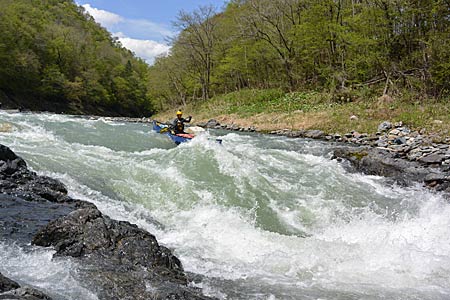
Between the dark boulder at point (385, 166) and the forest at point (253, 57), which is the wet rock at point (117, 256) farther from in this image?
the forest at point (253, 57)

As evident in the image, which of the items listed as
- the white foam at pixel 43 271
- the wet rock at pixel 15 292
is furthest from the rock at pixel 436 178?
the wet rock at pixel 15 292

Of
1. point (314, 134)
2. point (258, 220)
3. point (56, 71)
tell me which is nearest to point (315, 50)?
point (314, 134)

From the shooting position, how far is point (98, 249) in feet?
15.1

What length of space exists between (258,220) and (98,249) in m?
3.49

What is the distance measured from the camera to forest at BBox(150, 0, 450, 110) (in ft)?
64.2

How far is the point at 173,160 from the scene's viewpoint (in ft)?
34.8

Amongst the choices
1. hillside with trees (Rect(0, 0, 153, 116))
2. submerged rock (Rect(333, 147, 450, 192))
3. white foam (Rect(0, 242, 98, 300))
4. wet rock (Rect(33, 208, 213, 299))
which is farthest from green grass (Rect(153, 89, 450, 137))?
hillside with trees (Rect(0, 0, 153, 116))

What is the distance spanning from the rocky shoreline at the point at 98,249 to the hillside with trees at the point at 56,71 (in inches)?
1378

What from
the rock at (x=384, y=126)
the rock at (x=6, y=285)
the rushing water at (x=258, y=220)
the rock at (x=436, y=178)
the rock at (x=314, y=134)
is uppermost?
the rock at (x=384, y=126)

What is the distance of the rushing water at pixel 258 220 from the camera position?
4.59m

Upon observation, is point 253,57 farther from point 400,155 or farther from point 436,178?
point 436,178

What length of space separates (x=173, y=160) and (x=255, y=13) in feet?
74.7

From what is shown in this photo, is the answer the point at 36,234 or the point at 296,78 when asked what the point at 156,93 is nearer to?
the point at 296,78

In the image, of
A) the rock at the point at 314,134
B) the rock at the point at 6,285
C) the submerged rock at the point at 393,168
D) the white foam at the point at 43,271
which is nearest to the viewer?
the rock at the point at 6,285
